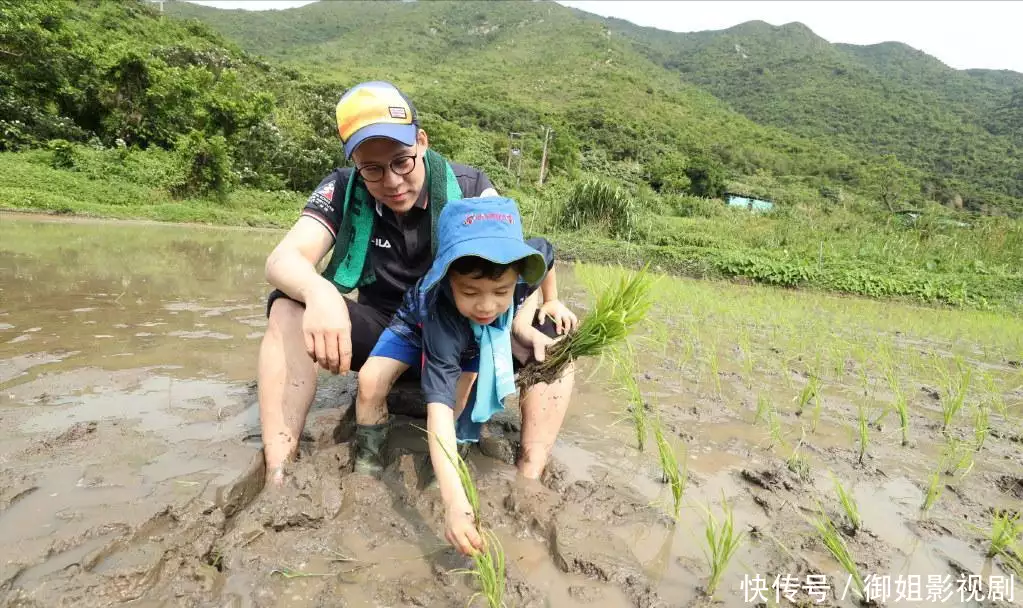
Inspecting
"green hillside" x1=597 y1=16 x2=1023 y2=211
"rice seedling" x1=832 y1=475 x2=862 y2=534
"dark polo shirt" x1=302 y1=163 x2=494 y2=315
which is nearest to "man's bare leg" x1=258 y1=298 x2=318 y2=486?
"dark polo shirt" x1=302 y1=163 x2=494 y2=315

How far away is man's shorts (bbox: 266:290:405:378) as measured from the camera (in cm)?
193

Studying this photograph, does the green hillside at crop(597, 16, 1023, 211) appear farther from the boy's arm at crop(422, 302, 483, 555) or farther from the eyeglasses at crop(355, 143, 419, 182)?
the boy's arm at crop(422, 302, 483, 555)

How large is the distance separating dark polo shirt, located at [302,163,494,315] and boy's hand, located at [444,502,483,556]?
974 mm

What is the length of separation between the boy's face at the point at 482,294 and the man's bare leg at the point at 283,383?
0.59 meters

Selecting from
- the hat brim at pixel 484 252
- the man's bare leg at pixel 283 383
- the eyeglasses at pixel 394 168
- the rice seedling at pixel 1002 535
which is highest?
the eyeglasses at pixel 394 168

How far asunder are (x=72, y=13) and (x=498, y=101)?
3988cm

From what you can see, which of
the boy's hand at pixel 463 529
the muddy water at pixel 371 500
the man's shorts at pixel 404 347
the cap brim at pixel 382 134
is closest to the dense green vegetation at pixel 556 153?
the muddy water at pixel 371 500

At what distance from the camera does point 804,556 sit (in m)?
1.51

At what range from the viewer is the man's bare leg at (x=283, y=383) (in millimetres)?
1671

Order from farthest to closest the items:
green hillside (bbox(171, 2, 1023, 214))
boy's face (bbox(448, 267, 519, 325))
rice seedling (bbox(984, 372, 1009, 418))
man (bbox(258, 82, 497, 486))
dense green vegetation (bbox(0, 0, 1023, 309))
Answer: green hillside (bbox(171, 2, 1023, 214)) → dense green vegetation (bbox(0, 0, 1023, 309)) → rice seedling (bbox(984, 372, 1009, 418)) → man (bbox(258, 82, 497, 486)) → boy's face (bbox(448, 267, 519, 325))

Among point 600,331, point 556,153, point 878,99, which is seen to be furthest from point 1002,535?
point 878,99

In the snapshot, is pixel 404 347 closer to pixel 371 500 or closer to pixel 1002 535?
pixel 371 500

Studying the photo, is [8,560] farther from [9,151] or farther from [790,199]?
[790,199]

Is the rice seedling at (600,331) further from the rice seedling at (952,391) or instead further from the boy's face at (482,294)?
the rice seedling at (952,391)
